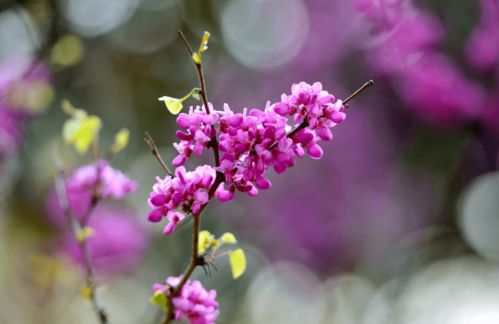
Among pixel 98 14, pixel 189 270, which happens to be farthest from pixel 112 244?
pixel 189 270

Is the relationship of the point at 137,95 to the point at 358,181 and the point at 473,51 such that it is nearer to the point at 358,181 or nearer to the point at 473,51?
the point at 358,181

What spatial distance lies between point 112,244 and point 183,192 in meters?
3.21

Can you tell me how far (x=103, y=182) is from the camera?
184cm

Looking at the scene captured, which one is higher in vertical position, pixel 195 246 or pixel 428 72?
pixel 428 72

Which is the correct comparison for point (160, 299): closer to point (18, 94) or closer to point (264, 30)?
point (18, 94)

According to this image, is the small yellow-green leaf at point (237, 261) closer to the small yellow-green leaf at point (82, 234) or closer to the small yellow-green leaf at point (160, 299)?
the small yellow-green leaf at point (160, 299)

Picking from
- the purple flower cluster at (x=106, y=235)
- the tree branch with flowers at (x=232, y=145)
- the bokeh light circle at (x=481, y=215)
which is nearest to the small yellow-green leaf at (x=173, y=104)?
the tree branch with flowers at (x=232, y=145)

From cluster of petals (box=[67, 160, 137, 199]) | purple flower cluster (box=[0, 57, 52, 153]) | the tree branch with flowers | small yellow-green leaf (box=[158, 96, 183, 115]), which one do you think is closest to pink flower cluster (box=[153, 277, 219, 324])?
the tree branch with flowers

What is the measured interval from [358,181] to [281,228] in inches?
36.0

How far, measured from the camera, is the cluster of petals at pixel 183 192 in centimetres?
122

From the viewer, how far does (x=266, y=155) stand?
47.1 inches

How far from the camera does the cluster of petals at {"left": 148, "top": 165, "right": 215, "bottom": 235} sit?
1.22 meters

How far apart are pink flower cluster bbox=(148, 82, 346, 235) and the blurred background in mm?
2817

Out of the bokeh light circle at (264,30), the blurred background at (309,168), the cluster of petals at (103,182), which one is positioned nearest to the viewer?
the cluster of petals at (103,182)
